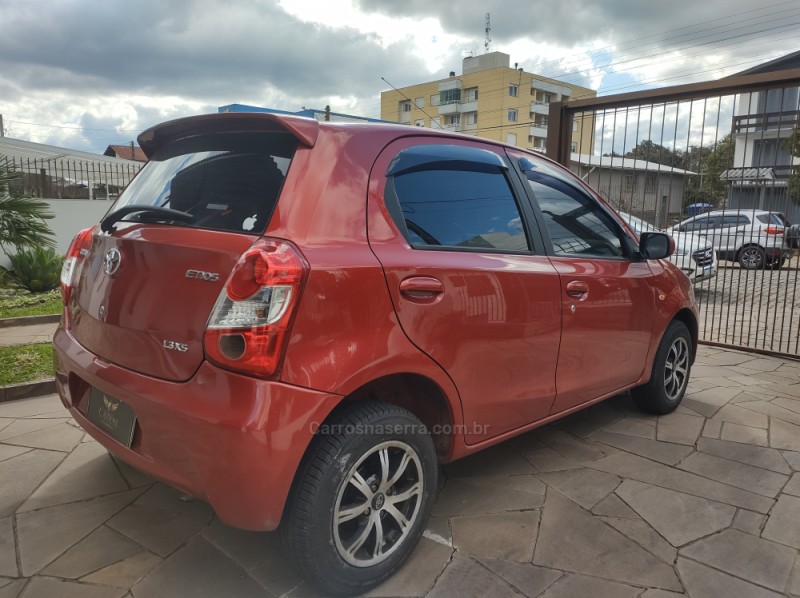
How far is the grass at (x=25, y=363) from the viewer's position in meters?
4.38

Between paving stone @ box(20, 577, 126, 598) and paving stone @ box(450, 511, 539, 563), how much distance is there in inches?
53.6

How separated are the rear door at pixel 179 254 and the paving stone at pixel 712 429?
3.29 metres

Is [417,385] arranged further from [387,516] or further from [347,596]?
[347,596]

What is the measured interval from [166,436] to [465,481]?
1673 millimetres

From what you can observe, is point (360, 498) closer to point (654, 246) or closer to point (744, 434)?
point (654, 246)

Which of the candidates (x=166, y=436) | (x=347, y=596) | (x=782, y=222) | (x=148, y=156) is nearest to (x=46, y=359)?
(x=148, y=156)

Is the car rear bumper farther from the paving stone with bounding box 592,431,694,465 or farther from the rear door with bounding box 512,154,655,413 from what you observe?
the paving stone with bounding box 592,431,694,465

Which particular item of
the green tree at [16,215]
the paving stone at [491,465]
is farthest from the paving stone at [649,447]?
the green tree at [16,215]

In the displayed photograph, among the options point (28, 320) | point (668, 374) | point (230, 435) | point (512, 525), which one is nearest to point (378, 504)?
point (230, 435)

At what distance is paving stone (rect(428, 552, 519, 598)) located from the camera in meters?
2.14

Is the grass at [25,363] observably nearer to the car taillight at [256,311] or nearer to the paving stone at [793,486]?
the car taillight at [256,311]

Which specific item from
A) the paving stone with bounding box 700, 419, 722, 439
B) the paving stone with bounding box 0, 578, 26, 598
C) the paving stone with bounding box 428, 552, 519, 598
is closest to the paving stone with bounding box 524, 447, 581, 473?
the paving stone with bounding box 428, 552, 519, 598

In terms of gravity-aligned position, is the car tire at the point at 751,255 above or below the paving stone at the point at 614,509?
above

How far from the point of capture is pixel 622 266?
3301 mm
